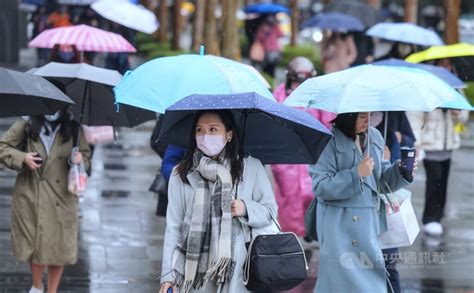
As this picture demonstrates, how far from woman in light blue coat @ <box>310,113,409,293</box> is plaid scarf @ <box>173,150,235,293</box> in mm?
1506

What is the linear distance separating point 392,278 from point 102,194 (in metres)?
5.69

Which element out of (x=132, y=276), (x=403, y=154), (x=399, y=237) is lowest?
(x=132, y=276)

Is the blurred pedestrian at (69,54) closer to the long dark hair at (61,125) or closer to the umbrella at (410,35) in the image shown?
the long dark hair at (61,125)

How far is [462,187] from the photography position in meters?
15.1

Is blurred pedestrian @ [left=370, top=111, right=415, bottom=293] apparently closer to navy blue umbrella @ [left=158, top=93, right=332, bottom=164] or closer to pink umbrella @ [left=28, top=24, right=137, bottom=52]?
navy blue umbrella @ [left=158, top=93, right=332, bottom=164]

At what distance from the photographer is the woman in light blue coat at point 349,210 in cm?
731

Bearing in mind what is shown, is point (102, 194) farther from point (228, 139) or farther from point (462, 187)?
point (228, 139)

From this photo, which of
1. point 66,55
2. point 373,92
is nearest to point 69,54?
point 66,55

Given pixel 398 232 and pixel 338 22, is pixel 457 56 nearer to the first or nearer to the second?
pixel 398 232

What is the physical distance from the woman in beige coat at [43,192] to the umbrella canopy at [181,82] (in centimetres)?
155

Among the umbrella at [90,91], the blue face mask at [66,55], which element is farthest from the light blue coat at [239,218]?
the blue face mask at [66,55]

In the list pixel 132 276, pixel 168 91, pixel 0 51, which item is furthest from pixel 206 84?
pixel 0 51

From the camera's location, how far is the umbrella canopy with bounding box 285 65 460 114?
6977 millimetres
